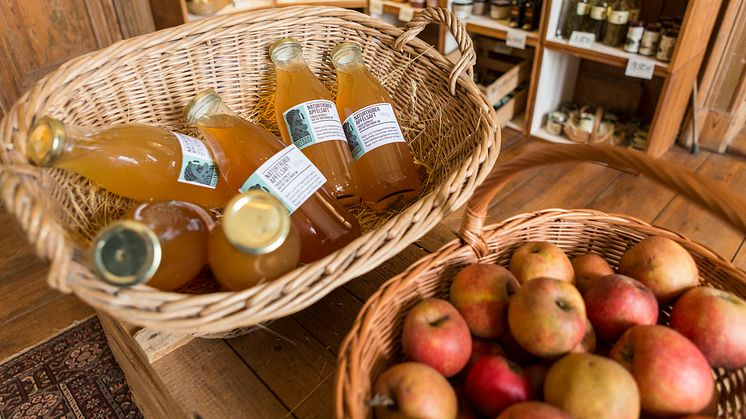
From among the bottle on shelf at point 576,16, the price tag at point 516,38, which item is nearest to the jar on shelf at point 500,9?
the price tag at point 516,38

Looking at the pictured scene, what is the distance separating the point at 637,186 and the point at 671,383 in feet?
4.42

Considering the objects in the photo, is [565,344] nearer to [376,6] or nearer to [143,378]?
[143,378]

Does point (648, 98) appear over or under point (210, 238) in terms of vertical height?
under

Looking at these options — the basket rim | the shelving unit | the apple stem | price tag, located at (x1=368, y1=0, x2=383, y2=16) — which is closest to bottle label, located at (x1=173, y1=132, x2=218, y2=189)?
the basket rim

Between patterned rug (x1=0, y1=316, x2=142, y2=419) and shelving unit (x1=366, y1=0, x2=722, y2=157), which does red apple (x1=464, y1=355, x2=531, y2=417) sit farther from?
shelving unit (x1=366, y1=0, x2=722, y2=157)

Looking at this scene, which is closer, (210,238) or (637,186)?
(210,238)

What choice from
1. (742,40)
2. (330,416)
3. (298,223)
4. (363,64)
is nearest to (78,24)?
(363,64)

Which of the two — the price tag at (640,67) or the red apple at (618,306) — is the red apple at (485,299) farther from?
the price tag at (640,67)

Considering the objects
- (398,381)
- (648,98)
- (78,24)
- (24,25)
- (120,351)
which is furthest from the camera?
(648,98)

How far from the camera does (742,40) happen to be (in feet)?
5.48

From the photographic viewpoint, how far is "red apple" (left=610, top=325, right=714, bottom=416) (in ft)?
1.61

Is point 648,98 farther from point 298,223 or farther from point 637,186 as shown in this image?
point 298,223

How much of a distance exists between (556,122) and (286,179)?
1.54 metres

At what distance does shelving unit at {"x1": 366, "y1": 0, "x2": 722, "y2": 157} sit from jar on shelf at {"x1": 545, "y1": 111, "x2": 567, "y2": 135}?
0.02 meters
